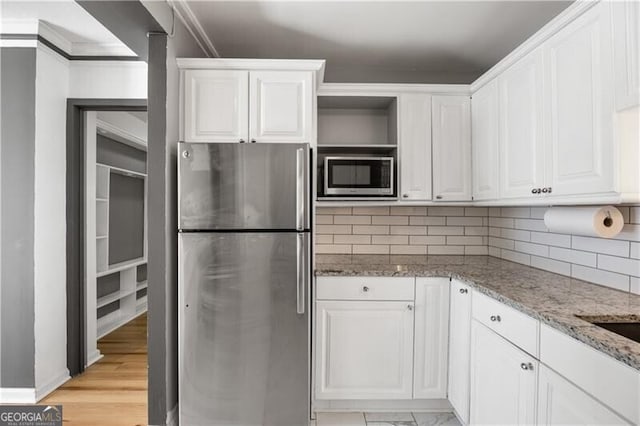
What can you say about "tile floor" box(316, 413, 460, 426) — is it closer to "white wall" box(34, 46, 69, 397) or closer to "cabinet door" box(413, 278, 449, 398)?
"cabinet door" box(413, 278, 449, 398)

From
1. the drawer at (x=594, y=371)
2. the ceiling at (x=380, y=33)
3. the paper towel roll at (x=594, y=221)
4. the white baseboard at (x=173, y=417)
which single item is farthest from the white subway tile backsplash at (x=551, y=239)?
the white baseboard at (x=173, y=417)

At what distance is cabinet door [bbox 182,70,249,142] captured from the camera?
2.12 metres

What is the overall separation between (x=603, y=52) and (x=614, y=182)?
517 millimetres

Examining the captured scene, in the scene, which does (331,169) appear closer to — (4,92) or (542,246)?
(542,246)

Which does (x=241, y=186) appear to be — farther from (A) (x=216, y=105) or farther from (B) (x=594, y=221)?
(B) (x=594, y=221)

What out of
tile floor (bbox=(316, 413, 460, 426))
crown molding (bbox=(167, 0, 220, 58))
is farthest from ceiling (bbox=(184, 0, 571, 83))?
tile floor (bbox=(316, 413, 460, 426))

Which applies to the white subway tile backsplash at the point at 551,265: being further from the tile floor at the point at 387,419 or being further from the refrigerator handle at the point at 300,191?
the refrigerator handle at the point at 300,191

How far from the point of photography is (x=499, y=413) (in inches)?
62.2

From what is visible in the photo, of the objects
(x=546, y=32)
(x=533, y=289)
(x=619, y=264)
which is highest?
(x=546, y=32)

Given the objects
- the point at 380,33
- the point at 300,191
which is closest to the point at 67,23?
the point at 300,191

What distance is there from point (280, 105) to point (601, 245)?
193 cm

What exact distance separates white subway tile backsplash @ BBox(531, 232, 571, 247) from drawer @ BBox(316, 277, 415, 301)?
2.94ft

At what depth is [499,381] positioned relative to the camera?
62.5 inches

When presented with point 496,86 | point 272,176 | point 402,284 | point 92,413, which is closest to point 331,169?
point 272,176
